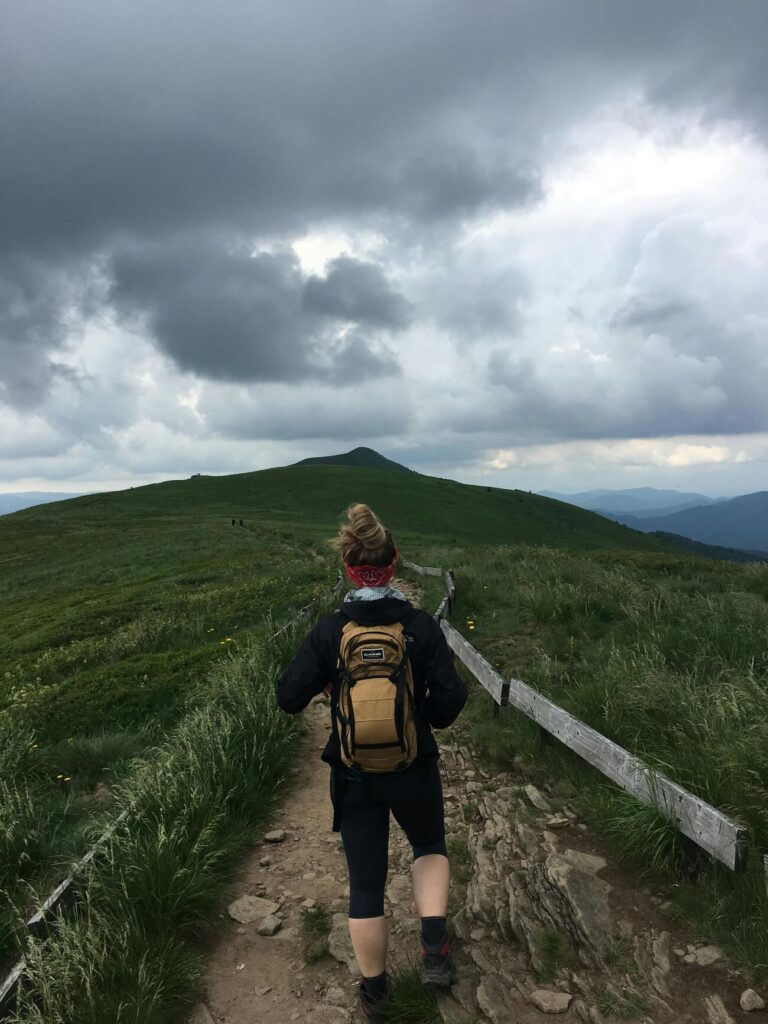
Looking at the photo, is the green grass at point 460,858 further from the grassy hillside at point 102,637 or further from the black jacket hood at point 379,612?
the grassy hillside at point 102,637

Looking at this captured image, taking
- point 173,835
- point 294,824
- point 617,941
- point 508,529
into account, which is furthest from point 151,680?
point 508,529

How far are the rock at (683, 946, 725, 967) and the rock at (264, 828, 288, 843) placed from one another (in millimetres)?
3499

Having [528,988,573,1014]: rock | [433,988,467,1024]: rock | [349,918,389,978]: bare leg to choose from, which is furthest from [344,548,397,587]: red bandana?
[528,988,573,1014]: rock

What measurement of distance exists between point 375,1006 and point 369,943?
392 millimetres

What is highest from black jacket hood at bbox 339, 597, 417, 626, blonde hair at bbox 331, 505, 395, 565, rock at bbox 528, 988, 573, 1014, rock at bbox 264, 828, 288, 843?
blonde hair at bbox 331, 505, 395, 565

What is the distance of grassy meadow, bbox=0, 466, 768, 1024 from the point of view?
155 inches

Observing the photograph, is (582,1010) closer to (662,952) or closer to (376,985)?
(662,952)

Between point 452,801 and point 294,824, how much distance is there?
64.2 inches

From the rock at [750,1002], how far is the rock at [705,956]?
28 centimetres

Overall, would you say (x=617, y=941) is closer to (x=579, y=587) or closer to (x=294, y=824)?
(x=294, y=824)

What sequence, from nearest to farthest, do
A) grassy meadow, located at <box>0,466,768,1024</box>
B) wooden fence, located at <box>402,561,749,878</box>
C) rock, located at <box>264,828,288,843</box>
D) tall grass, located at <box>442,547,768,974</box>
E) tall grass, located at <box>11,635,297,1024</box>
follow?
1. tall grass, located at <box>11,635,297,1024</box>
2. wooden fence, located at <box>402,561,749,878</box>
3. grassy meadow, located at <box>0,466,768,1024</box>
4. tall grass, located at <box>442,547,768,974</box>
5. rock, located at <box>264,828,288,843</box>

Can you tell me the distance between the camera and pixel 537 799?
564 centimetres

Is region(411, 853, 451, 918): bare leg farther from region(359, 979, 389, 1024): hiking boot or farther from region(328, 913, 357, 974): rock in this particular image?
region(328, 913, 357, 974): rock

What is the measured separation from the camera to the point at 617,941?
3865mm
